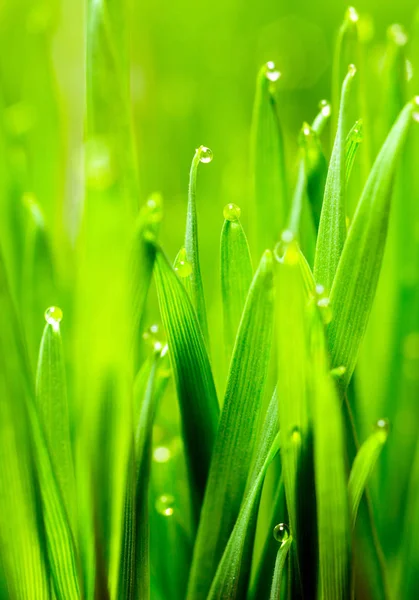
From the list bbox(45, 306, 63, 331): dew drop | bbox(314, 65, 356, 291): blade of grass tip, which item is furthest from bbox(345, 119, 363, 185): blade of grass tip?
bbox(45, 306, 63, 331): dew drop

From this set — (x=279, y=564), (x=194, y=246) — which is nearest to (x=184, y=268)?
(x=194, y=246)

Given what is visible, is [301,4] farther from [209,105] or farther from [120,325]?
[120,325]

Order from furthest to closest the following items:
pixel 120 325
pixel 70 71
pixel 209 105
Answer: pixel 70 71 → pixel 209 105 → pixel 120 325

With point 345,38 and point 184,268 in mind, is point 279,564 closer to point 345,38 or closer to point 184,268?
point 184,268

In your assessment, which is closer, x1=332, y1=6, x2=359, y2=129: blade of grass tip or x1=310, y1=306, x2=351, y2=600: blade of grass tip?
x1=310, y1=306, x2=351, y2=600: blade of grass tip

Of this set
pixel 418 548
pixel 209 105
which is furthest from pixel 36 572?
pixel 209 105

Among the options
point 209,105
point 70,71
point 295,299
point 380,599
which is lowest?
point 380,599

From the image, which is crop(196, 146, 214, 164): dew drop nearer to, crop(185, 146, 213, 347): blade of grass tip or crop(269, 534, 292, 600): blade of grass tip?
crop(185, 146, 213, 347): blade of grass tip

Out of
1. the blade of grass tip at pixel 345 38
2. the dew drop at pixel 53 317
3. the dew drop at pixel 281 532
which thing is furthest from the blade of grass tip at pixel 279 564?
the blade of grass tip at pixel 345 38
